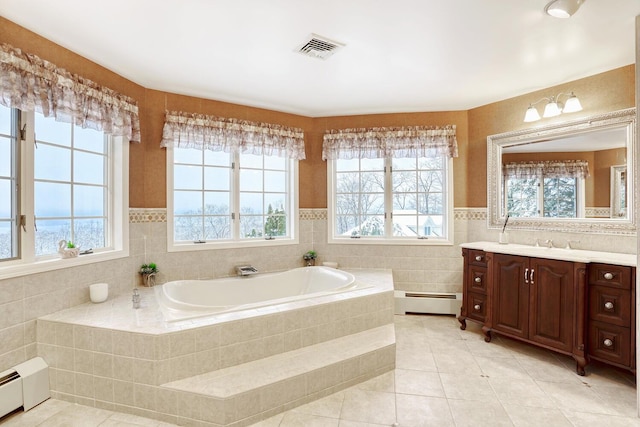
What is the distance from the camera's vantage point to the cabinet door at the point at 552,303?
250 centimetres

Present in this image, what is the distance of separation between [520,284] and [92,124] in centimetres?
377

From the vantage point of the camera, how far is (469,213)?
379cm

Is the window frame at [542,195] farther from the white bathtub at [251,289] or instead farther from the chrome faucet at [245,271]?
the chrome faucet at [245,271]

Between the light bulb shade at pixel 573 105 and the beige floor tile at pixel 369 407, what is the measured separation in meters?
2.80

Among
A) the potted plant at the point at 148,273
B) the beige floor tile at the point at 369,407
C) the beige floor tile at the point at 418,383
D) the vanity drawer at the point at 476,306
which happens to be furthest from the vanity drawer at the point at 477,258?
the potted plant at the point at 148,273

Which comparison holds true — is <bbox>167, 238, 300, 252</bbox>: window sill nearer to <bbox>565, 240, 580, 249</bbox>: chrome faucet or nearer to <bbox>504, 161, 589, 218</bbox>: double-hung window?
<bbox>504, 161, 589, 218</bbox>: double-hung window

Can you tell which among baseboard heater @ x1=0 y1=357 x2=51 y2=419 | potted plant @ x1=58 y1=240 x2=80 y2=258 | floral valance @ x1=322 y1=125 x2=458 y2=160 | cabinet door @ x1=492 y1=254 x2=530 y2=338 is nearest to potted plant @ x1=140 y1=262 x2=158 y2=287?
potted plant @ x1=58 y1=240 x2=80 y2=258

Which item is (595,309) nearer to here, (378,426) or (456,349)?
(456,349)

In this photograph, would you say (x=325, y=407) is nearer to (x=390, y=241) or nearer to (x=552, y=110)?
(x=390, y=241)

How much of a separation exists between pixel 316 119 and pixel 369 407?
10.4ft

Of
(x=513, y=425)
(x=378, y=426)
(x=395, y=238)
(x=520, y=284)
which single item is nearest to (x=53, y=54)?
(x=378, y=426)

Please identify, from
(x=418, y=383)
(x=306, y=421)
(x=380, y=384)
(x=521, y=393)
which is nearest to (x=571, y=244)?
(x=521, y=393)

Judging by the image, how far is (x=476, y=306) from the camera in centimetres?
322

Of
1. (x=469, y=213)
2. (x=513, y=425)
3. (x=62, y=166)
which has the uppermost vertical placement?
(x=62, y=166)
